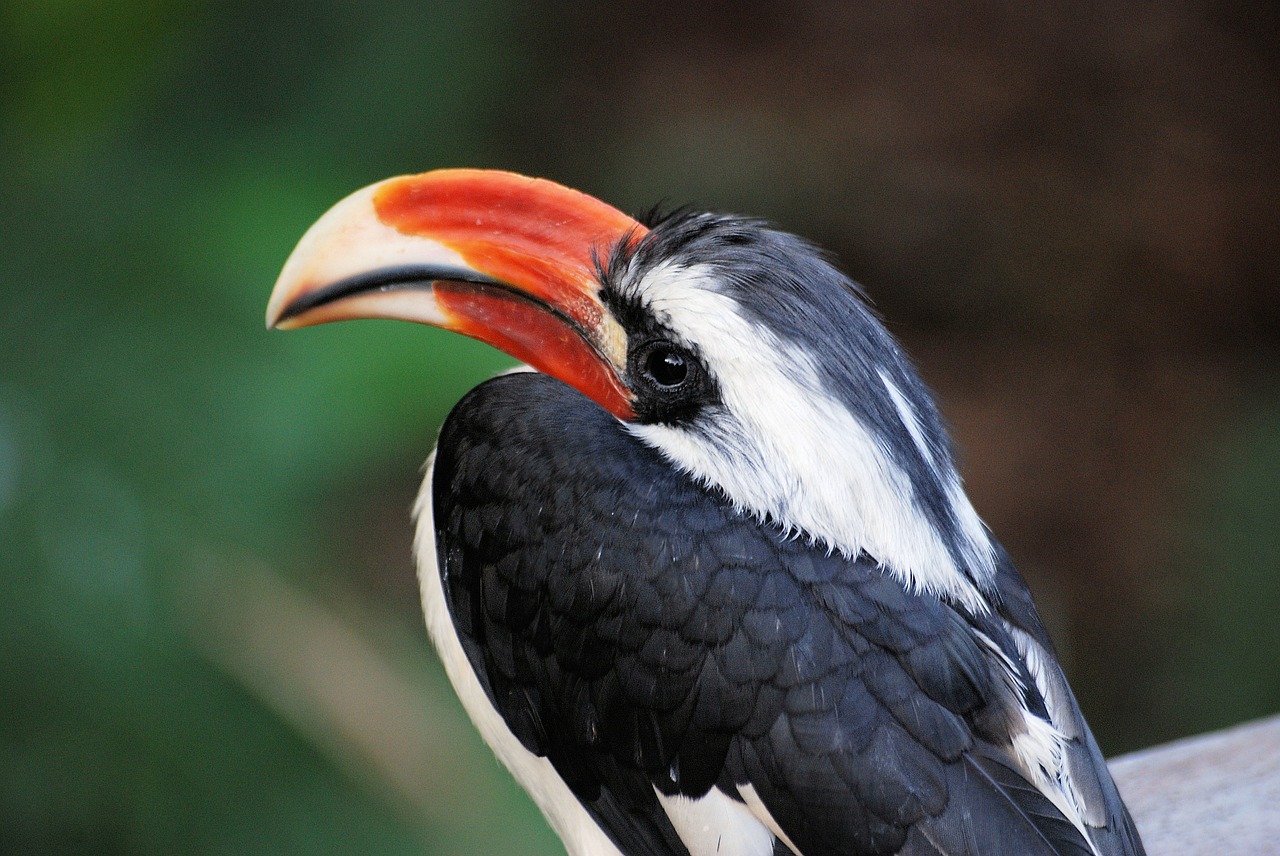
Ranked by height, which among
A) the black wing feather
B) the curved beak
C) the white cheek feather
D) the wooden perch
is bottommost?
the wooden perch

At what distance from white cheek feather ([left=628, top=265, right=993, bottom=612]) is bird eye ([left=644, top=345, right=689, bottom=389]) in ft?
0.18

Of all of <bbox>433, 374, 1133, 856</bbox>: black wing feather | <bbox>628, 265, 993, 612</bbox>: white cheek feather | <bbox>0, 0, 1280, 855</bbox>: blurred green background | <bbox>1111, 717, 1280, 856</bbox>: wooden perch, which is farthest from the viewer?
<bbox>0, 0, 1280, 855</bbox>: blurred green background

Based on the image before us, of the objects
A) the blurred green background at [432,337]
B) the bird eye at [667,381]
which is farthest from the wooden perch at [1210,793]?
the blurred green background at [432,337]

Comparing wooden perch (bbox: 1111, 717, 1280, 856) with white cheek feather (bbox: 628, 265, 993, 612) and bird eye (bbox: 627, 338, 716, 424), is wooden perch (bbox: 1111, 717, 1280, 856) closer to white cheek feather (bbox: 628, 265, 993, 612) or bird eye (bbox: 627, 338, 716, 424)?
white cheek feather (bbox: 628, 265, 993, 612)

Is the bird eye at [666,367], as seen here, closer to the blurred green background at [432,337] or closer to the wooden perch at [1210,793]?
the wooden perch at [1210,793]

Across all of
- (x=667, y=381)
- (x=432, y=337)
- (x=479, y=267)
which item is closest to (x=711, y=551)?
→ (x=667, y=381)

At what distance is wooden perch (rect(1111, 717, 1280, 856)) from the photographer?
220 cm

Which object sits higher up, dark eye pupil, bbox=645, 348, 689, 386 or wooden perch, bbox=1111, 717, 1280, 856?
dark eye pupil, bbox=645, 348, 689, 386

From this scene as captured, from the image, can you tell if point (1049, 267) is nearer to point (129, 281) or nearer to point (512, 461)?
point (129, 281)

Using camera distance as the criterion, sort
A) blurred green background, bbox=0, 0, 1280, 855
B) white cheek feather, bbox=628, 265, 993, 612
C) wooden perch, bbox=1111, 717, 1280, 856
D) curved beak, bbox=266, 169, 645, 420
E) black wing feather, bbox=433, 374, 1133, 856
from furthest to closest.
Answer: blurred green background, bbox=0, 0, 1280, 855 < wooden perch, bbox=1111, 717, 1280, 856 < curved beak, bbox=266, 169, 645, 420 < white cheek feather, bbox=628, 265, 993, 612 < black wing feather, bbox=433, 374, 1133, 856

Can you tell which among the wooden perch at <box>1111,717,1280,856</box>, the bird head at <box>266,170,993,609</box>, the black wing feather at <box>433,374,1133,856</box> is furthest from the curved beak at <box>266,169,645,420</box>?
the wooden perch at <box>1111,717,1280,856</box>

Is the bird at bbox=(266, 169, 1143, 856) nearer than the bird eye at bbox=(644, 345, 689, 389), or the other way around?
the bird at bbox=(266, 169, 1143, 856)

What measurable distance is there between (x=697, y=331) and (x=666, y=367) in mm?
106

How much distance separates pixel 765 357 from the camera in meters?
1.69
